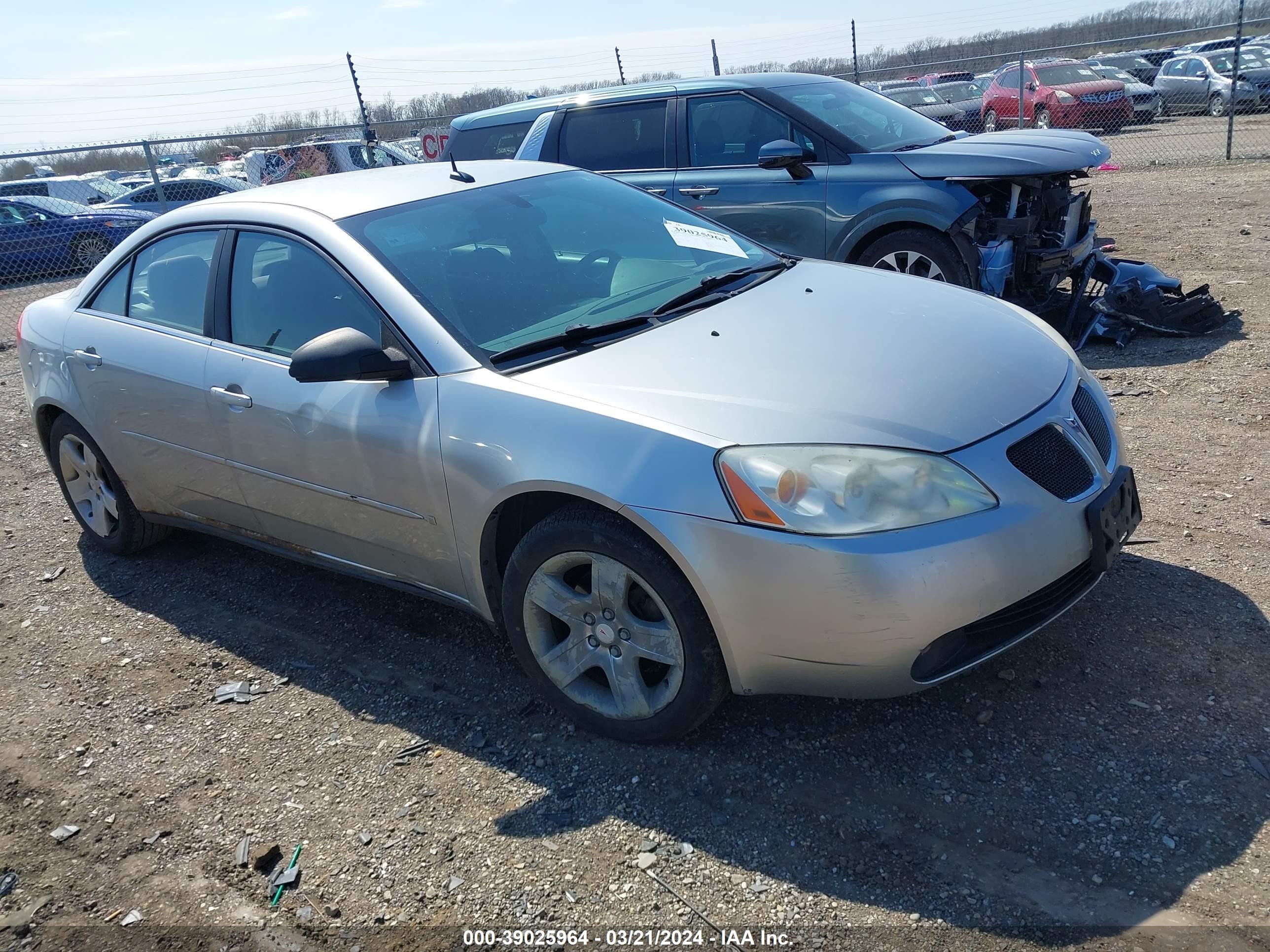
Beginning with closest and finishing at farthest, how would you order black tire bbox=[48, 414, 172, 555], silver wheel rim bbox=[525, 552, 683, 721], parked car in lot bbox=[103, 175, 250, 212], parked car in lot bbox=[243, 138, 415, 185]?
1. silver wheel rim bbox=[525, 552, 683, 721]
2. black tire bbox=[48, 414, 172, 555]
3. parked car in lot bbox=[103, 175, 250, 212]
4. parked car in lot bbox=[243, 138, 415, 185]

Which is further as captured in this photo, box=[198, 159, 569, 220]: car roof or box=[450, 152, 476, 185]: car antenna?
box=[450, 152, 476, 185]: car antenna

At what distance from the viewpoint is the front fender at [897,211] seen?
5891 mm

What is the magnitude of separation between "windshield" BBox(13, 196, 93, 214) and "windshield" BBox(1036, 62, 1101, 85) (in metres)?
17.4

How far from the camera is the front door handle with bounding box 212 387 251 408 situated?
11.2 feet

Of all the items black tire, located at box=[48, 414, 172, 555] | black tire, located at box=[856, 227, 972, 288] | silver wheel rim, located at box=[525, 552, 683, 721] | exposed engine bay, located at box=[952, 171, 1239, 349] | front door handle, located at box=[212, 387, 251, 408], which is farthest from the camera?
black tire, located at box=[856, 227, 972, 288]

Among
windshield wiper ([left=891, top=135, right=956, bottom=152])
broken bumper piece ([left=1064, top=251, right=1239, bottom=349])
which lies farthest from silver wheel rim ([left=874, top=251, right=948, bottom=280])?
broken bumper piece ([left=1064, top=251, right=1239, bottom=349])

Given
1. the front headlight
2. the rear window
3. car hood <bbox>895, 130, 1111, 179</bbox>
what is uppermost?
the rear window

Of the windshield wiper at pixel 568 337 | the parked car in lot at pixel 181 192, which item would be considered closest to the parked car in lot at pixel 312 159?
the parked car in lot at pixel 181 192

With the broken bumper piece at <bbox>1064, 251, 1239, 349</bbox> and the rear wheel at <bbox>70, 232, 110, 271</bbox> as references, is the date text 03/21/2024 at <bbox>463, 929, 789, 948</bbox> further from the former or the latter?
the rear wheel at <bbox>70, 232, 110, 271</bbox>

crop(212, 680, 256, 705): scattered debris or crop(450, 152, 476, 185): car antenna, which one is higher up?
crop(450, 152, 476, 185): car antenna

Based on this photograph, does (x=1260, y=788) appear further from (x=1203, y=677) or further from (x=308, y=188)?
(x=308, y=188)

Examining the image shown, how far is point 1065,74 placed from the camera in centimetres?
1884

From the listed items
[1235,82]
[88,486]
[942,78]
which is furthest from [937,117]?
[88,486]

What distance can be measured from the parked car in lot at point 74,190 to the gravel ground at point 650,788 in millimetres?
21093
